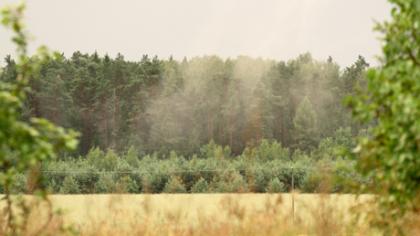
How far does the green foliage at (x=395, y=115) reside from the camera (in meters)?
4.46

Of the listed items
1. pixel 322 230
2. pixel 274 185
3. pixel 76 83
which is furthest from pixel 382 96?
pixel 76 83

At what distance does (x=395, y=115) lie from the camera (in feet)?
14.9

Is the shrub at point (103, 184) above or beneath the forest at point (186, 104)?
beneath

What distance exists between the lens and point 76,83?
5566cm

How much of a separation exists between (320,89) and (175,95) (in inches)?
547

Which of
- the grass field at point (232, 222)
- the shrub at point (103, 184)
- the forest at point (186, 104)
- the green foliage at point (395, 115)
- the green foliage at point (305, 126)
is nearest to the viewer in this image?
the green foliage at point (395, 115)

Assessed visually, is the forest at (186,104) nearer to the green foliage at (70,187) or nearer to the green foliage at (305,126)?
the green foliage at (305,126)

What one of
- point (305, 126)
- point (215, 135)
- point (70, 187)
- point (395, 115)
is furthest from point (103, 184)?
point (215, 135)

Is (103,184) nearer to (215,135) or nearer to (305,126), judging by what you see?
(305,126)

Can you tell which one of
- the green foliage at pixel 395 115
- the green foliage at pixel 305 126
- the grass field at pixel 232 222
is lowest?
the grass field at pixel 232 222

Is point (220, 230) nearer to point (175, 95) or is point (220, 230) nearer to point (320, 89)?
point (175, 95)

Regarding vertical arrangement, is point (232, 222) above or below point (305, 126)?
below

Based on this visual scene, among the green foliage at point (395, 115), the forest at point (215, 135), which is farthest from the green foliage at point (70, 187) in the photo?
the green foliage at point (395, 115)

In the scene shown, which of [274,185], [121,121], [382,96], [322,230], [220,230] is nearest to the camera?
[382,96]
